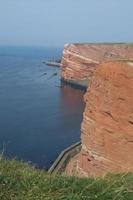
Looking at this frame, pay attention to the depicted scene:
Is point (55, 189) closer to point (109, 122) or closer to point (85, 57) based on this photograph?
point (109, 122)

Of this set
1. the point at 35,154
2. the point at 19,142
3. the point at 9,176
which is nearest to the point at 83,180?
the point at 9,176

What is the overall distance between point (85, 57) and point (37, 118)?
40.6m

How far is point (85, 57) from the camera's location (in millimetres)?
97125

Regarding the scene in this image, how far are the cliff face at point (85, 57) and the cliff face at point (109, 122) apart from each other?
207 feet

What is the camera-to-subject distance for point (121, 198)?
15.5ft

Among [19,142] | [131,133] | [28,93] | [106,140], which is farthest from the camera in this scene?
[28,93]

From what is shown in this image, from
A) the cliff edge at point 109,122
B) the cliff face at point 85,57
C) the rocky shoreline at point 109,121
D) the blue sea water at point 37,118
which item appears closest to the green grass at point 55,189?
the blue sea water at point 37,118

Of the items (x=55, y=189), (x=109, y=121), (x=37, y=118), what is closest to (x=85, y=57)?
(x=37, y=118)

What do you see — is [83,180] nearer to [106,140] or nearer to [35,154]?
[106,140]

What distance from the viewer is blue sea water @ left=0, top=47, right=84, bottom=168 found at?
42.2m

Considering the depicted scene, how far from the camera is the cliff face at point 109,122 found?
26.8 metres

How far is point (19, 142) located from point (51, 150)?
3.77 metres

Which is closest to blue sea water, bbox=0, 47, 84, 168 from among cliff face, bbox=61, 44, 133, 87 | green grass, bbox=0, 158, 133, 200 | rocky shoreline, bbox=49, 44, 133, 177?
cliff face, bbox=61, 44, 133, 87

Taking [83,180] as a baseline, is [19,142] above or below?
below
